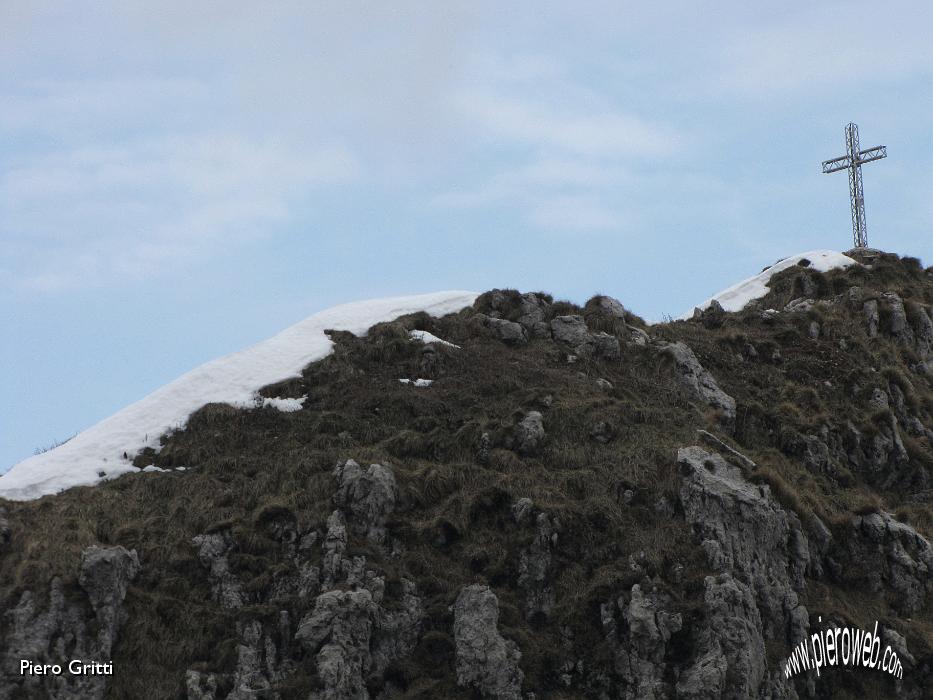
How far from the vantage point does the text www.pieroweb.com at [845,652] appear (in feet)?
110

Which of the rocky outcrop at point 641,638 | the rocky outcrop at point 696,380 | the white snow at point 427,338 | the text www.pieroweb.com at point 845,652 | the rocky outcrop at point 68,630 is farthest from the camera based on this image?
the white snow at point 427,338

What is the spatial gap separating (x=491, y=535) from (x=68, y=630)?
12583 mm

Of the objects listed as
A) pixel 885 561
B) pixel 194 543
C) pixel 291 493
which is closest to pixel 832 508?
pixel 885 561

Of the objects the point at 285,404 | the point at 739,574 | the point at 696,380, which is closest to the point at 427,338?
the point at 285,404

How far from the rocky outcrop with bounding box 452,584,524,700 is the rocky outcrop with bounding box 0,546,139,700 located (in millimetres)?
9320

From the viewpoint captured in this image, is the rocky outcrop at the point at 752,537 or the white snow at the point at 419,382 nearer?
the rocky outcrop at the point at 752,537

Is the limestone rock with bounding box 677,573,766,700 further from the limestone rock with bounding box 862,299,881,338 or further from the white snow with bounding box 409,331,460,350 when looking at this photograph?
the limestone rock with bounding box 862,299,881,338

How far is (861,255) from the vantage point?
224 ft

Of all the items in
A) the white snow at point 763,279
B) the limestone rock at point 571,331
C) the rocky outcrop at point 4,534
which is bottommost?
the rocky outcrop at point 4,534

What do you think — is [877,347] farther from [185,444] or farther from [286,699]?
[286,699]

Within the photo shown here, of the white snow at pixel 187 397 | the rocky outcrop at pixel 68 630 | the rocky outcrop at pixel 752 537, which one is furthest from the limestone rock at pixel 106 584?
the rocky outcrop at pixel 752 537

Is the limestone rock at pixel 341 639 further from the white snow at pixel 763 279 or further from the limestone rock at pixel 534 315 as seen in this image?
the white snow at pixel 763 279

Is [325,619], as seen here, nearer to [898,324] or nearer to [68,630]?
[68,630]

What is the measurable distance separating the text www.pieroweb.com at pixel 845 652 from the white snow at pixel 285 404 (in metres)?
19.7
